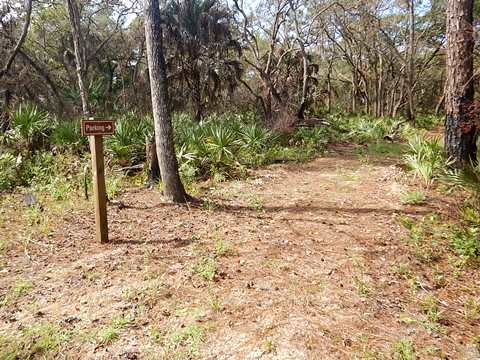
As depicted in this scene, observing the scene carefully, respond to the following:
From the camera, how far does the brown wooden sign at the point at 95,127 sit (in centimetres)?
388

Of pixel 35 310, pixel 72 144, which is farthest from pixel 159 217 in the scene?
pixel 72 144

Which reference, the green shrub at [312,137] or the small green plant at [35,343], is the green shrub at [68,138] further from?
the small green plant at [35,343]

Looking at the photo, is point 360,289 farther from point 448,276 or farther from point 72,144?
point 72,144

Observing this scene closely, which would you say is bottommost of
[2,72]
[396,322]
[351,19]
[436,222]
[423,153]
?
[396,322]

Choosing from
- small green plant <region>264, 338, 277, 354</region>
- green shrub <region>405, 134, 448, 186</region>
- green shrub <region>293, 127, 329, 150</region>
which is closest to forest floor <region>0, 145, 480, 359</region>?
small green plant <region>264, 338, 277, 354</region>

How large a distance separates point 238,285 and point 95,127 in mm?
2420

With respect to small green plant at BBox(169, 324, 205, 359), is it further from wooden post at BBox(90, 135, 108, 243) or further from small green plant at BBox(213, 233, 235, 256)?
wooden post at BBox(90, 135, 108, 243)

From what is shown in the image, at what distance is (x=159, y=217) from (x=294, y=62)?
49.5ft

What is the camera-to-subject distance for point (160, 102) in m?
4.98

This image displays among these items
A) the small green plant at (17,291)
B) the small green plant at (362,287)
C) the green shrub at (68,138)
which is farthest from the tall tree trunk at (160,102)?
the green shrub at (68,138)

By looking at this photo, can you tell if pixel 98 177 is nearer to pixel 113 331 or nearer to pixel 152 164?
pixel 113 331

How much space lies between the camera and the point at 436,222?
4441 millimetres

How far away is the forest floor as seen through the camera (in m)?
2.49

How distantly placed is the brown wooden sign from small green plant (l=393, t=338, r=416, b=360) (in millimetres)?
→ 3598
